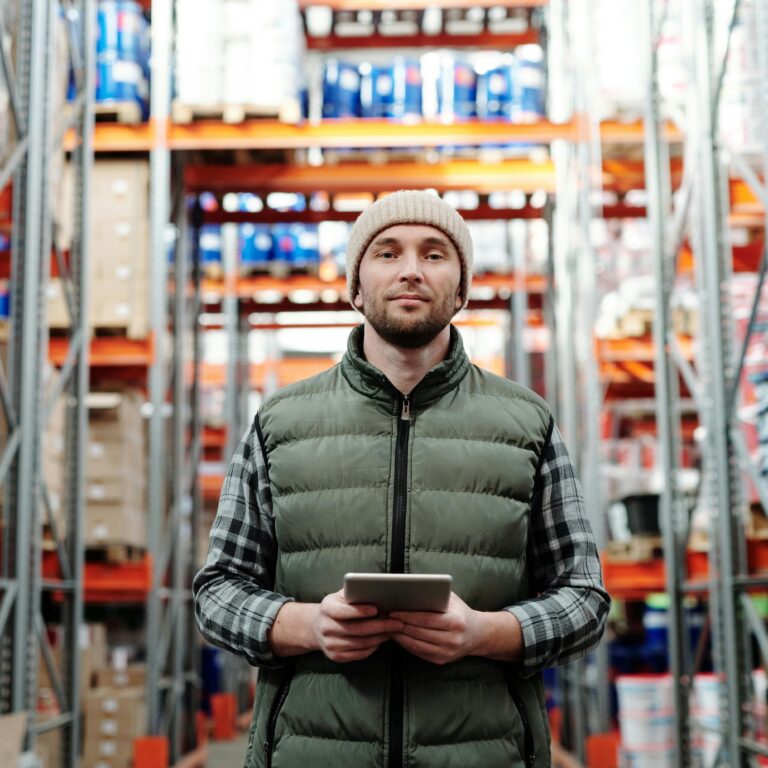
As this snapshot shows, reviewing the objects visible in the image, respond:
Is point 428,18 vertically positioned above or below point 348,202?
above

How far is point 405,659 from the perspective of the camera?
197 cm

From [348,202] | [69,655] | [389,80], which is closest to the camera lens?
[69,655]

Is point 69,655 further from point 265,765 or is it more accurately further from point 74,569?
point 265,765

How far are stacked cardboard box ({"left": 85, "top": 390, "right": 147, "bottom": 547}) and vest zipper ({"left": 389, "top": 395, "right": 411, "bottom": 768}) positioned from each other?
17.2 ft

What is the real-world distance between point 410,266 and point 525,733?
2.79ft

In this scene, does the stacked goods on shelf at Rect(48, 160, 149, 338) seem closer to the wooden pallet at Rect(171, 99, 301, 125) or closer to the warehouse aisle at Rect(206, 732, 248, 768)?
the wooden pallet at Rect(171, 99, 301, 125)

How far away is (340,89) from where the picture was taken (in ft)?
28.2

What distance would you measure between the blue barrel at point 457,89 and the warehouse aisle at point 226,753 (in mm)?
5033

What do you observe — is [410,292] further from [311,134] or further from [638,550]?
[638,550]

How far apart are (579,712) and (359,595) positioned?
6402 mm

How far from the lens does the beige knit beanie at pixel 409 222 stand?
7.05 ft

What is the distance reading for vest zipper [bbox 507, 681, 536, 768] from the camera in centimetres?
201

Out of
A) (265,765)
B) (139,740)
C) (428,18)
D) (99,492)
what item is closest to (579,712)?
(139,740)

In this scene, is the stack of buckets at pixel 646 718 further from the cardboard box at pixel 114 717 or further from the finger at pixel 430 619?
the finger at pixel 430 619
